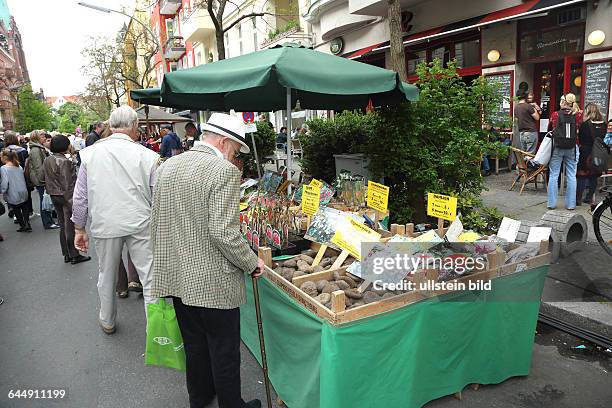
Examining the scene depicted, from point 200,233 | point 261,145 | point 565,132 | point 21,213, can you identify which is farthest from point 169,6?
point 200,233

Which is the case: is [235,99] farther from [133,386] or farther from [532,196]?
[532,196]

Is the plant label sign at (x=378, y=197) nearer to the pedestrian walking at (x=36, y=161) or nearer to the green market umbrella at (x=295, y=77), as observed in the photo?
the green market umbrella at (x=295, y=77)

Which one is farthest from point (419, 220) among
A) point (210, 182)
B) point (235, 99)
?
point (210, 182)

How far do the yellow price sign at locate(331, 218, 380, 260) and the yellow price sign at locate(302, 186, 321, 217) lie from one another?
0.75 metres

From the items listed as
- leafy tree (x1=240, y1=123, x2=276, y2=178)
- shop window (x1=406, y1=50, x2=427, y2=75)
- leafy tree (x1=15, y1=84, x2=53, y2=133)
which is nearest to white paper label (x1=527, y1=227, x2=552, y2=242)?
leafy tree (x1=240, y1=123, x2=276, y2=178)

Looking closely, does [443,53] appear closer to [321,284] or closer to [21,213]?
[21,213]

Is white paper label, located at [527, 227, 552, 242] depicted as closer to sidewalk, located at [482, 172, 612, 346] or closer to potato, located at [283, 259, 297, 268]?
sidewalk, located at [482, 172, 612, 346]

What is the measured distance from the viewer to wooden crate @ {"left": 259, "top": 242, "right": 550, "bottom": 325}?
7.30 feet

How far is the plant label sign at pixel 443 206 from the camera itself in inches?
128

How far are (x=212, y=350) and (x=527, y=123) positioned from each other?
9.17 metres

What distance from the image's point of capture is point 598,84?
879 centimetres

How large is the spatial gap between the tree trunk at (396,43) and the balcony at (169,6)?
34401 millimetres

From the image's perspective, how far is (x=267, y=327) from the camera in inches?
119

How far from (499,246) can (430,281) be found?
78cm
